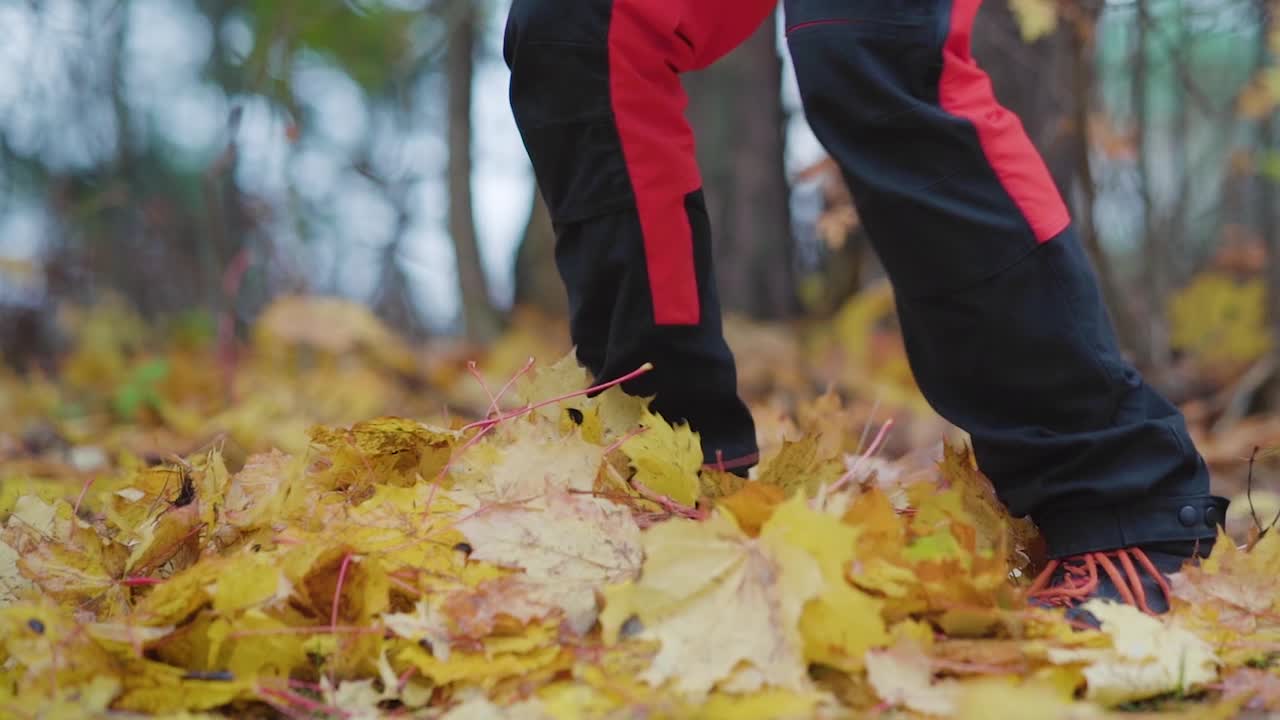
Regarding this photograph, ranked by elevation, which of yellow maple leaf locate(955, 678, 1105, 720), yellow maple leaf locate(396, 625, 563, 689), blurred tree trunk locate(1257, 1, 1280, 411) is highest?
yellow maple leaf locate(955, 678, 1105, 720)

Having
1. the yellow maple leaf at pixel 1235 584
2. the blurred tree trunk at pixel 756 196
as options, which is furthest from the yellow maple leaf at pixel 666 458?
the blurred tree trunk at pixel 756 196

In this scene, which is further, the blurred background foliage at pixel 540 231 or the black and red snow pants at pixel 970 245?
the blurred background foliage at pixel 540 231

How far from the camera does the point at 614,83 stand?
4.27 feet

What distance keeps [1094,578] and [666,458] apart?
19.4 inches

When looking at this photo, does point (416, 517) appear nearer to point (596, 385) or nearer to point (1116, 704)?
point (596, 385)

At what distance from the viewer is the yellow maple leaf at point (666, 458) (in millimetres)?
1227

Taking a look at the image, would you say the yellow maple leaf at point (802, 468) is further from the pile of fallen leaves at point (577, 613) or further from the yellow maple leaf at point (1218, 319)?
the yellow maple leaf at point (1218, 319)

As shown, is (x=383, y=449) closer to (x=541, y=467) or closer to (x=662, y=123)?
(x=541, y=467)

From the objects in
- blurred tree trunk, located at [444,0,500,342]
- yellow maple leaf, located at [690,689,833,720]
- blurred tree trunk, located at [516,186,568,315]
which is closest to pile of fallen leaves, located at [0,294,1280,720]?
yellow maple leaf, located at [690,689,833,720]

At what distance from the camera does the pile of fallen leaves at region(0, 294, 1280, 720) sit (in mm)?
897

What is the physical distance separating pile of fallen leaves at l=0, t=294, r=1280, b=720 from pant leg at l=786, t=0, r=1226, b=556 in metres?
0.10

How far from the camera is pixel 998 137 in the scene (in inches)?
46.5

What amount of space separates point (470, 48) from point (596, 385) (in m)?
4.18

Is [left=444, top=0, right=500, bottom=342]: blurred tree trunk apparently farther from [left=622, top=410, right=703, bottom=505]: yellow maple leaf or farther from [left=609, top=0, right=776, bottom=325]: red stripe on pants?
[left=622, top=410, right=703, bottom=505]: yellow maple leaf
